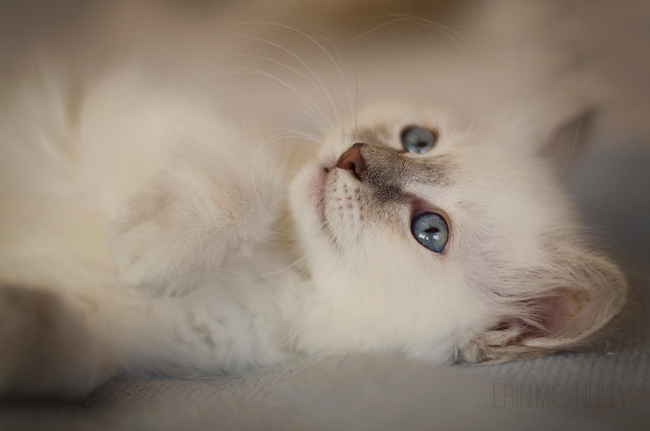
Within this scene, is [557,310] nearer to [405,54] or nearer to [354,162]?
[354,162]

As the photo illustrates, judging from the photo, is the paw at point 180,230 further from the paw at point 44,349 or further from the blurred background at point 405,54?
the blurred background at point 405,54

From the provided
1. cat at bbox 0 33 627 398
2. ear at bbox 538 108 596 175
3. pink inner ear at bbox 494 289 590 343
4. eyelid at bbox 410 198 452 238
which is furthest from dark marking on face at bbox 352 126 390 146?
pink inner ear at bbox 494 289 590 343

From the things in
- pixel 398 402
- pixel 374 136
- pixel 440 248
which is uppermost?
pixel 374 136

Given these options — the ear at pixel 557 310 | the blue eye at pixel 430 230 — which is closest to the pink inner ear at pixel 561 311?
the ear at pixel 557 310

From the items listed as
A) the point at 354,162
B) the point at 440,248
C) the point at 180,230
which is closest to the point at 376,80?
the point at 354,162

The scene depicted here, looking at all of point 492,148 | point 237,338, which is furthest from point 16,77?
point 492,148

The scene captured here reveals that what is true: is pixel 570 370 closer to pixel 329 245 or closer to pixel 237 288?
pixel 329 245

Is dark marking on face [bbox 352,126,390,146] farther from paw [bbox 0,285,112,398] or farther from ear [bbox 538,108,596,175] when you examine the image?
paw [bbox 0,285,112,398]

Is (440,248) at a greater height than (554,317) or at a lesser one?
greater
